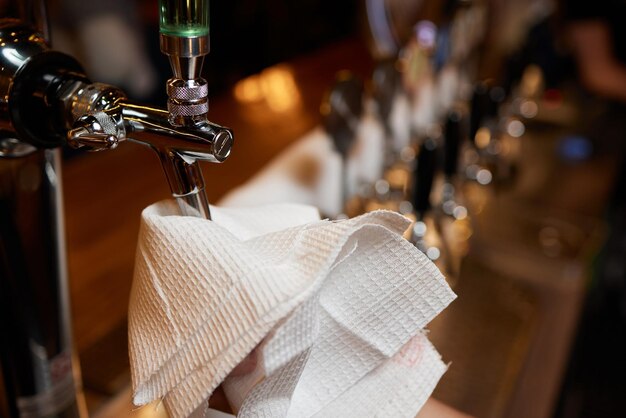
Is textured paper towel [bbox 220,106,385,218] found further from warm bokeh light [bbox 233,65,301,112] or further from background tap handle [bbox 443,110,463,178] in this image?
warm bokeh light [bbox 233,65,301,112]

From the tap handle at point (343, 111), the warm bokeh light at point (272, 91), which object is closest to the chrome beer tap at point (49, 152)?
the tap handle at point (343, 111)

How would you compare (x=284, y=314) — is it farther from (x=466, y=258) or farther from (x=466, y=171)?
(x=466, y=171)

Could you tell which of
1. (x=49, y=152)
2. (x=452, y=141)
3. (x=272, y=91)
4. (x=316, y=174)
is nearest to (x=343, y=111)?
(x=316, y=174)

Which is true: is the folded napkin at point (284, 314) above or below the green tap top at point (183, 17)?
below

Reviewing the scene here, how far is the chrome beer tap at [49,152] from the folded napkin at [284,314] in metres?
0.05

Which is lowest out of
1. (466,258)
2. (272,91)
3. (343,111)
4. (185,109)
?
(466,258)

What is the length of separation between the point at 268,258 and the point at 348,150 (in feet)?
1.47

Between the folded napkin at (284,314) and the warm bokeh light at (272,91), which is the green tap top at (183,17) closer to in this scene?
the folded napkin at (284,314)

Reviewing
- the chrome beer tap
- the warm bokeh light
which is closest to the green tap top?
the chrome beer tap

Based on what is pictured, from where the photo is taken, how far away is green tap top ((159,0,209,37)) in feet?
1.10

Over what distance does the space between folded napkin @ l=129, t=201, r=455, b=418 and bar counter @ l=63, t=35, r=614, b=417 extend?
0.06 m

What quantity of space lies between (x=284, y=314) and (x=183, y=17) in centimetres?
18

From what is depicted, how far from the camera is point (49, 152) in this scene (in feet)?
1.71

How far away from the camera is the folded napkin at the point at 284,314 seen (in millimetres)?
344
